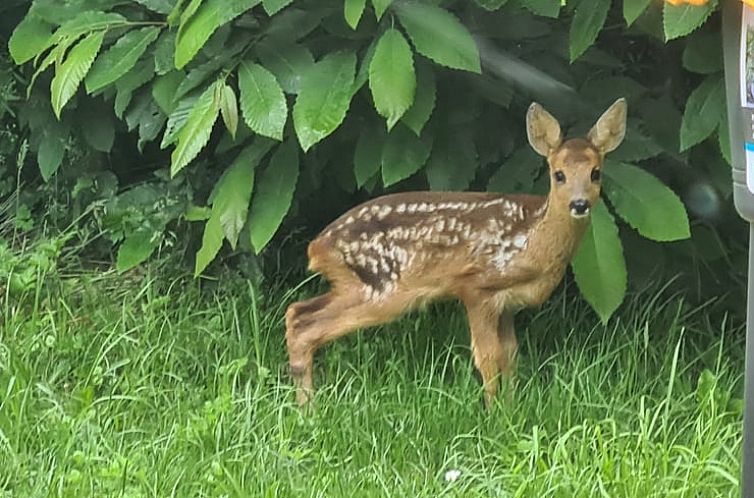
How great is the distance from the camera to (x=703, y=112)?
4.23 m

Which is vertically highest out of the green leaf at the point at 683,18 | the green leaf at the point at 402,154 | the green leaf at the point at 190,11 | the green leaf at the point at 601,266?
the green leaf at the point at 683,18

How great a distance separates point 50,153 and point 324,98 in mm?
1748

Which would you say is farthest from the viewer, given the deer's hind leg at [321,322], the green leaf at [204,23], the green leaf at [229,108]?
the deer's hind leg at [321,322]

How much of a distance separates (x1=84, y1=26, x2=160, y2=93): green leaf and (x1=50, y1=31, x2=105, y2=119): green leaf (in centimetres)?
8

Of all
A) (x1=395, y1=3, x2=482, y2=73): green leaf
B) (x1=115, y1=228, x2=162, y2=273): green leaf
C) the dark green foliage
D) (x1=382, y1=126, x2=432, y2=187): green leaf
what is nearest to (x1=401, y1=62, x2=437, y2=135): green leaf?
the dark green foliage

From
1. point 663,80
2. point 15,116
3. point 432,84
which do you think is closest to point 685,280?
point 663,80

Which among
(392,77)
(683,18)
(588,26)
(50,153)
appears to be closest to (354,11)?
(392,77)

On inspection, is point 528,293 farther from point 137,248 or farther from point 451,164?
point 137,248

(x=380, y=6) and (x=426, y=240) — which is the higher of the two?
(x=380, y=6)

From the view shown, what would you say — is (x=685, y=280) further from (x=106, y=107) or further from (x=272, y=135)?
(x=106, y=107)

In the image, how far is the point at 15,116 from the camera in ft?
19.3

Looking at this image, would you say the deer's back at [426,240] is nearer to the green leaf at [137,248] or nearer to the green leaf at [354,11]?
the green leaf at [354,11]

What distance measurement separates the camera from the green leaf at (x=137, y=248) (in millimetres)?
5098

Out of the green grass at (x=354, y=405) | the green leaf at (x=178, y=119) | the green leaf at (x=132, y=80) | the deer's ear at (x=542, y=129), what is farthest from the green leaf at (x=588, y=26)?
the green leaf at (x=132, y=80)
